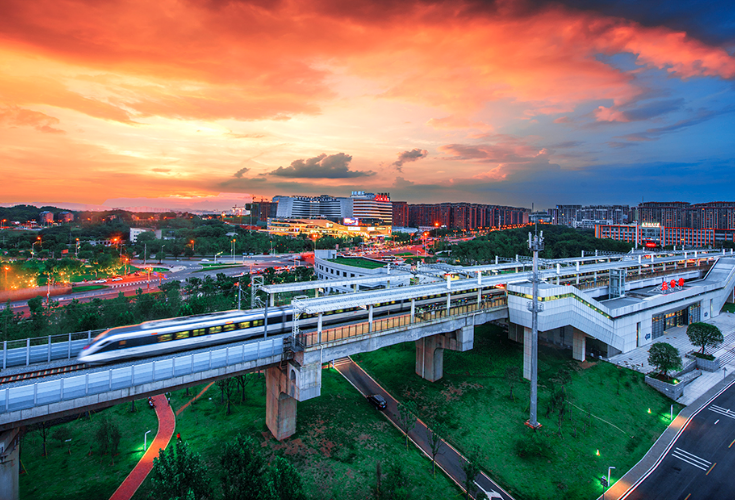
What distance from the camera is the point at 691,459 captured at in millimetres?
24219

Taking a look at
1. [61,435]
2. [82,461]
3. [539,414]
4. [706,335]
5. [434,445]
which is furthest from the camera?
[706,335]

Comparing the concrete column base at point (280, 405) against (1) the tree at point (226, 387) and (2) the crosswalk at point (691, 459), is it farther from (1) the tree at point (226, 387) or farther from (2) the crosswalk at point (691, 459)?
(2) the crosswalk at point (691, 459)

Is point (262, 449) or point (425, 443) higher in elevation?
point (262, 449)

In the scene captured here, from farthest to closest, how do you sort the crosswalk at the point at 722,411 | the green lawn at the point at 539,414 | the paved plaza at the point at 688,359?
the paved plaza at the point at 688,359 → the crosswalk at the point at 722,411 → the green lawn at the point at 539,414

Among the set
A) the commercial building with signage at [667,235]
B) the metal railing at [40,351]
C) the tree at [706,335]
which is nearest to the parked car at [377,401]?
the metal railing at [40,351]

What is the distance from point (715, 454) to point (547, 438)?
11520 millimetres

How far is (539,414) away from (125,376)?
2944 centimetres

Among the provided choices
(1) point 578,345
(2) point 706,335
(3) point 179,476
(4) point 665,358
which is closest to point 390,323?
(3) point 179,476

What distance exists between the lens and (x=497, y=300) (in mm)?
34406

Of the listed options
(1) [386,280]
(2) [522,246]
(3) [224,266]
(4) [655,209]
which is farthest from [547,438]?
(4) [655,209]

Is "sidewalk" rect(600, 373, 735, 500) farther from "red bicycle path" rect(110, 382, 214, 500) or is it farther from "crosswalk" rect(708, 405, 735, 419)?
"red bicycle path" rect(110, 382, 214, 500)

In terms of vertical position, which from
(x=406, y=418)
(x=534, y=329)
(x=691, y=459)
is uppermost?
(x=534, y=329)

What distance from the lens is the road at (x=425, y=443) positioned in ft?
70.9

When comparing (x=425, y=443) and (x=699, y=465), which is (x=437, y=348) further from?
(x=699, y=465)
